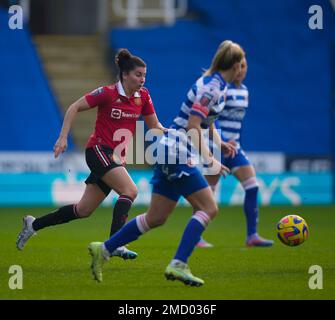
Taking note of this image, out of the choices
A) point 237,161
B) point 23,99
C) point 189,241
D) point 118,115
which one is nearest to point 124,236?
point 189,241

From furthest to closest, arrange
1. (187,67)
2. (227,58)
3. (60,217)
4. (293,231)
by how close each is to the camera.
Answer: (187,67), (293,231), (60,217), (227,58)

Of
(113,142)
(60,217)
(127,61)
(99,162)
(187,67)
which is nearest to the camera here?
(127,61)

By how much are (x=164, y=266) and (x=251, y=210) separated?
2420mm

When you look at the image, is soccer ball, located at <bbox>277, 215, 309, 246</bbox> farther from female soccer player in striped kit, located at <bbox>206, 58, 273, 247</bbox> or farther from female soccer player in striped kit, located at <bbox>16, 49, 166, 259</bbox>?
female soccer player in striped kit, located at <bbox>16, 49, 166, 259</bbox>

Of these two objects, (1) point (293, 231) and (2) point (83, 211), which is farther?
(1) point (293, 231)

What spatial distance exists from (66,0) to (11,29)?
386 centimetres

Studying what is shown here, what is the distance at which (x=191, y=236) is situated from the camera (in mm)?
7855

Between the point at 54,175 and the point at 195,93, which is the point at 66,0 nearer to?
the point at 54,175

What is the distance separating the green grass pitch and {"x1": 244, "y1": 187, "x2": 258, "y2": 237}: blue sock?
0.27m

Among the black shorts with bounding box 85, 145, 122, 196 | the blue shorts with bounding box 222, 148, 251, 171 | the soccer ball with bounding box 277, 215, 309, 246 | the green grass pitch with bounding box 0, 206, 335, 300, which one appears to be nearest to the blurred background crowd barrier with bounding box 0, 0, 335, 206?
the green grass pitch with bounding box 0, 206, 335, 300

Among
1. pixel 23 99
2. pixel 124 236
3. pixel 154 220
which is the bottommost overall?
pixel 124 236

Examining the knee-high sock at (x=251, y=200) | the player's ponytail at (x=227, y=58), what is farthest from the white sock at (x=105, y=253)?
the knee-high sock at (x=251, y=200)

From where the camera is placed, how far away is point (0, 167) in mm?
19375

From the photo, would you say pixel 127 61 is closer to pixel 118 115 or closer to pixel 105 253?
pixel 118 115
